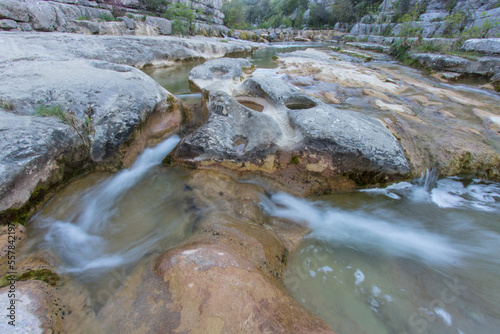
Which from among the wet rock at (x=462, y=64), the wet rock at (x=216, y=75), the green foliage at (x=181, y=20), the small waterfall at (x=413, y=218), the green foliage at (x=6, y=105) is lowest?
the small waterfall at (x=413, y=218)

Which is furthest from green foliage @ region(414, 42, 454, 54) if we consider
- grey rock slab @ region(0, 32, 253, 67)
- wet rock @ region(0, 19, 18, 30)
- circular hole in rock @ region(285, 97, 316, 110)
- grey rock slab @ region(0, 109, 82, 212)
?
wet rock @ region(0, 19, 18, 30)

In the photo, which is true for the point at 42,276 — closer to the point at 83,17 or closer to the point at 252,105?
the point at 252,105

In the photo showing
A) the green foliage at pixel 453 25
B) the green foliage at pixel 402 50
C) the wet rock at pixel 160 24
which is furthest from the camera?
the wet rock at pixel 160 24

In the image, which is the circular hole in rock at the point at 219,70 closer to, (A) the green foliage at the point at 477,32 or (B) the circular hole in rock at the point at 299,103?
(B) the circular hole in rock at the point at 299,103

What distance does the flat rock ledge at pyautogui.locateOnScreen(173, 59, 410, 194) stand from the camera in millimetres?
2783

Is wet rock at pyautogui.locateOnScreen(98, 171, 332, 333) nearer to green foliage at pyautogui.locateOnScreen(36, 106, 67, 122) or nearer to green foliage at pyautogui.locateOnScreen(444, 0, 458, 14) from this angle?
green foliage at pyautogui.locateOnScreen(36, 106, 67, 122)

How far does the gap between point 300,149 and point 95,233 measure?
249cm

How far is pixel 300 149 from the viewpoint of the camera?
283 centimetres

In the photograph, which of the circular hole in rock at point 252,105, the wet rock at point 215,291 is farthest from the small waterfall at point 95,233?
the circular hole in rock at point 252,105

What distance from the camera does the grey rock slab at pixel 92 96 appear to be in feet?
8.91

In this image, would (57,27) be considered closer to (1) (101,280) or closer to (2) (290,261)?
(1) (101,280)

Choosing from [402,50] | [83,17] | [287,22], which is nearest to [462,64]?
[402,50]

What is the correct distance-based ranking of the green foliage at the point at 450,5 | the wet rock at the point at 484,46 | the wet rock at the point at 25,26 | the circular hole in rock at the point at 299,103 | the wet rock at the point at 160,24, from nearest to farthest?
1. the circular hole in rock at the point at 299,103
2. the wet rock at the point at 25,26
3. the wet rock at the point at 484,46
4. the wet rock at the point at 160,24
5. the green foliage at the point at 450,5

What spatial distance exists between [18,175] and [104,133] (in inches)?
41.3
